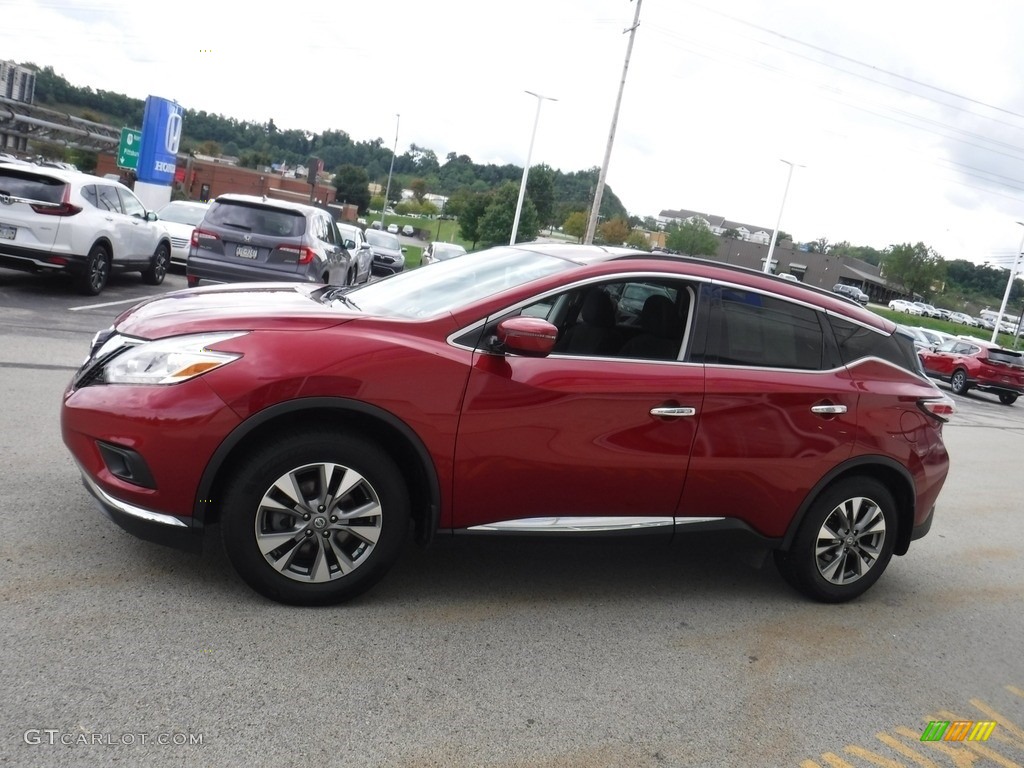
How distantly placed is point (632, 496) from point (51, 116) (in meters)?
52.6

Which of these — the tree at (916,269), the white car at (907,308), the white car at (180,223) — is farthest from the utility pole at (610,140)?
the tree at (916,269)

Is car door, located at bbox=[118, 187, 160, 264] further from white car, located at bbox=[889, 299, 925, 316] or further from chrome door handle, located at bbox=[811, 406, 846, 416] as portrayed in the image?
white car, located at bbox=[889, 299, 925, 316]

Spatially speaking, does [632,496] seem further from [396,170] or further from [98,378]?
[396,170]

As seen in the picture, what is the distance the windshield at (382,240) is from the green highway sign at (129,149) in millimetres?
8139

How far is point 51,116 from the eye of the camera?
159 ft

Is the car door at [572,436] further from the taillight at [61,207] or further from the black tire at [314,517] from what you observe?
the taillight at [61,207]

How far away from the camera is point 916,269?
107812mm

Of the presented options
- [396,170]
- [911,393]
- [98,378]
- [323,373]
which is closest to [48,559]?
[98,378]

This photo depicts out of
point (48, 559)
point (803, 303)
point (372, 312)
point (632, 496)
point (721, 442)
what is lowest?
point (48, 559)

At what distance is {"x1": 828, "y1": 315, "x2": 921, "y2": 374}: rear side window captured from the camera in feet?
16.6

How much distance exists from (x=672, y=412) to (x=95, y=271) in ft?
35.6

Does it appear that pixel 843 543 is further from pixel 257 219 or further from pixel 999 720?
pixel 257 219

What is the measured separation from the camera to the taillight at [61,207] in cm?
1176

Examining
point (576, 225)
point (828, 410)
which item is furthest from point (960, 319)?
point (828, 410)
